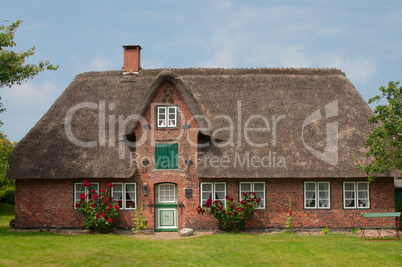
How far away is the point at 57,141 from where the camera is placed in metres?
21.0

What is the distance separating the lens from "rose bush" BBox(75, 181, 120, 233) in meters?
19.3

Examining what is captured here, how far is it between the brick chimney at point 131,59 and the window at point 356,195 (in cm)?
1175

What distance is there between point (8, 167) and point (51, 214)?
2.82 m

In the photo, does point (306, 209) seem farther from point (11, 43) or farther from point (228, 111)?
point (11, 43)

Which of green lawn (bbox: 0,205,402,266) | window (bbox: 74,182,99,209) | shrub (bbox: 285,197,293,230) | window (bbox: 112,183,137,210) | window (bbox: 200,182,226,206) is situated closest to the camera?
green lawn (bbox: 0,205,402,266)

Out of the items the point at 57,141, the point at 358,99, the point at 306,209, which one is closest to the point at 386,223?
the point at 306,209

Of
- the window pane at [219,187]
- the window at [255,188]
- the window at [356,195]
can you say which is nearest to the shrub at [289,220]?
the window at [255,188]

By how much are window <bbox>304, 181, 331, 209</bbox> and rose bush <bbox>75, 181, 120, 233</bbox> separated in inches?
318

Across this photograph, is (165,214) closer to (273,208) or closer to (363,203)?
(273,208)

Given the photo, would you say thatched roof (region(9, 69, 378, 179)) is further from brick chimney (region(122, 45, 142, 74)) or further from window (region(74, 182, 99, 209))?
window (region(74, 182, 99, 209))

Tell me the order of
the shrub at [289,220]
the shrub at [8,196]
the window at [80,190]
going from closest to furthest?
the shrub at [289,220]
the window at [80,190]
the shrub at [8,196]

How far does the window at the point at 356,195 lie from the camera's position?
20.0 metres

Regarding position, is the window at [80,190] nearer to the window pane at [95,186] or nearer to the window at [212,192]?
the window pane at [95,186]

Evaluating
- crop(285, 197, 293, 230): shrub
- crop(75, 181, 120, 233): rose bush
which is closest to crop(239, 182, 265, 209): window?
crop(285, 197, 293, 230): shrub
